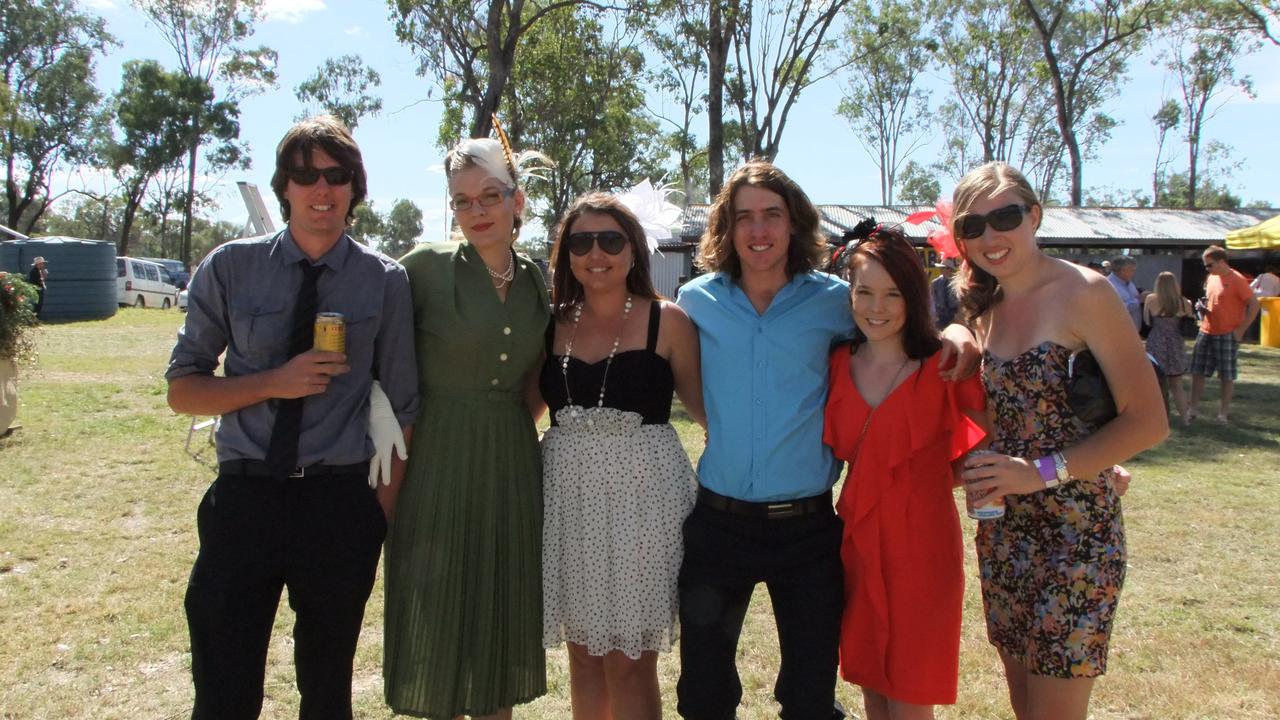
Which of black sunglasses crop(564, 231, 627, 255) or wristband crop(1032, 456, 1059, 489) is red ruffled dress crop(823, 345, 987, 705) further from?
black sunglasses crop(564, 231, 627, 255)

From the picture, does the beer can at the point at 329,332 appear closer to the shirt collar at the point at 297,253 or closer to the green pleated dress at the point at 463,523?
the shirt collar at the point at 297,253

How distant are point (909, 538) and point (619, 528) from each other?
2.86 feet

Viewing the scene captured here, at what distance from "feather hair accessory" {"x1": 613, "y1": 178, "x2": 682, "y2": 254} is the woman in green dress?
1.79ft

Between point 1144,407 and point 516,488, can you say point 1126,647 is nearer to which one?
point 1144,407

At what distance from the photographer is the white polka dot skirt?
2689 mm

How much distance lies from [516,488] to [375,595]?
2388 mm

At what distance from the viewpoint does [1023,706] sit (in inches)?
100

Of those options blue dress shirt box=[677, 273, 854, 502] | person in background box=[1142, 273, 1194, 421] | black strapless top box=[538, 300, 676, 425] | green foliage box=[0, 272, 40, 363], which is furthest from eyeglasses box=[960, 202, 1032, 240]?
person in background box=[1142, 273, 1194, 421]

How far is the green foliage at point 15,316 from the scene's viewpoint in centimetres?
795

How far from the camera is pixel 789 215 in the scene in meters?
2.72

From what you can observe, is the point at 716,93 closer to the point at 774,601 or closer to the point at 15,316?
the point at 15,316

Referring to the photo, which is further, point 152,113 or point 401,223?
point 401,223

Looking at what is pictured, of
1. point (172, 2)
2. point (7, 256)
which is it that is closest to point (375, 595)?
point (7, 256)

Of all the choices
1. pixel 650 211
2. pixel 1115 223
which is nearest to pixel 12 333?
pixel 650 211
